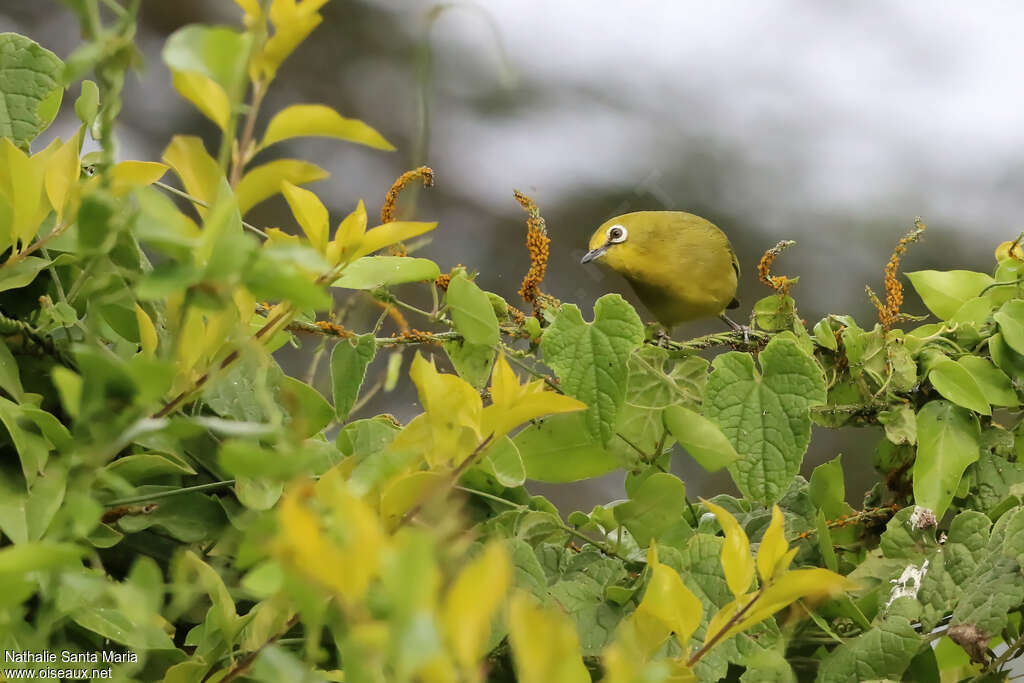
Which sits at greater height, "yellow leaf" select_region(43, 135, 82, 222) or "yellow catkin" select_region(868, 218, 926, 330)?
"yellow leaf" select_region(43, 135, 82, 222)

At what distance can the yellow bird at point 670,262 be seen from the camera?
3.39 feet

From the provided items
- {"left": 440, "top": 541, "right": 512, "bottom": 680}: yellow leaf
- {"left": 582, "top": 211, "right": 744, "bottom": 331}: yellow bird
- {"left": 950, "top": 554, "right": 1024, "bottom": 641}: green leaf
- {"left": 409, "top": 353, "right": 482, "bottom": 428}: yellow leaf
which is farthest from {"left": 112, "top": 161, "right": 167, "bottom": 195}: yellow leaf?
{"left": 582, "top": 211, "right": 744, "bottom": 331}: yellow bird

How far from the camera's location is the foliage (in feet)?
0.46

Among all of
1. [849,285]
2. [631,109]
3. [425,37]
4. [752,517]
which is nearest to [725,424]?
[752,517]

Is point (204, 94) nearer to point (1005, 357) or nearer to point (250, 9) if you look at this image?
point (250, 9)

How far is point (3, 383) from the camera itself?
0.95 ft

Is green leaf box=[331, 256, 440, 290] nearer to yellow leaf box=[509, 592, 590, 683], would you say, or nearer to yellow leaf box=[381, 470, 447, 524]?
yellow leaf box=[381, 470, 447, 524]

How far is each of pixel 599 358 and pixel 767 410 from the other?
0.24 ft

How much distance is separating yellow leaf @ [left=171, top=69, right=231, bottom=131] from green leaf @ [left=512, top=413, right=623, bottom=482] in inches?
8.6

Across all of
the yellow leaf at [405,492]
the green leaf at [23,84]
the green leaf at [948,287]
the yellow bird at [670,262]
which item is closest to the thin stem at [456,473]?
the yellow leaf at [405,492]

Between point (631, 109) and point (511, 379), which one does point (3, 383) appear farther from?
point (631, 109)

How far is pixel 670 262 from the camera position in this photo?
3.41ft

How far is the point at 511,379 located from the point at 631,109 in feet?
6.33

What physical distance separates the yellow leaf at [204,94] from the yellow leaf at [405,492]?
4.4 inches
